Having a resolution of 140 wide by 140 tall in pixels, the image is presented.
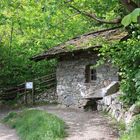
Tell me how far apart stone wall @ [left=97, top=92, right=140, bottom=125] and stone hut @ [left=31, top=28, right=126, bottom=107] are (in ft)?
4.44

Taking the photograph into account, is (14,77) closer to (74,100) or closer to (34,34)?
(34,34)

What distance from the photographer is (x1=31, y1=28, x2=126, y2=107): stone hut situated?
14.6 m

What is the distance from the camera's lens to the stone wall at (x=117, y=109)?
8.38 meters

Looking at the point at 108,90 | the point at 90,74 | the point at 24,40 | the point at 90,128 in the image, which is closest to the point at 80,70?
the point at 90,74

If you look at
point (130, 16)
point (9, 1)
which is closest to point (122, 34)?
point (9, 1)

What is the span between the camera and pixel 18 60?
20.8m

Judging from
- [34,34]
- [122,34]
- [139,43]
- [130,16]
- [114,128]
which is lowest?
[114,128]

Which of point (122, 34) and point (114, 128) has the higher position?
point (122, 34)

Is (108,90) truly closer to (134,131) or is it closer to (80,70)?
(80,70)

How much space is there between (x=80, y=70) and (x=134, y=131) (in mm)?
8841

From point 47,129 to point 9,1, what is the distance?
7560mm

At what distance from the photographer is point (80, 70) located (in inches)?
622

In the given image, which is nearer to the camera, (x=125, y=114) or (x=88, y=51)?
(x=125, y=114)

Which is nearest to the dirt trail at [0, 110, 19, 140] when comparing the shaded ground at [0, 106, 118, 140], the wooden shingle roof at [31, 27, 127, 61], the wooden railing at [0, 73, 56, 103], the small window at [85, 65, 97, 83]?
the shaded ground at [0, 106, 118, 140]
